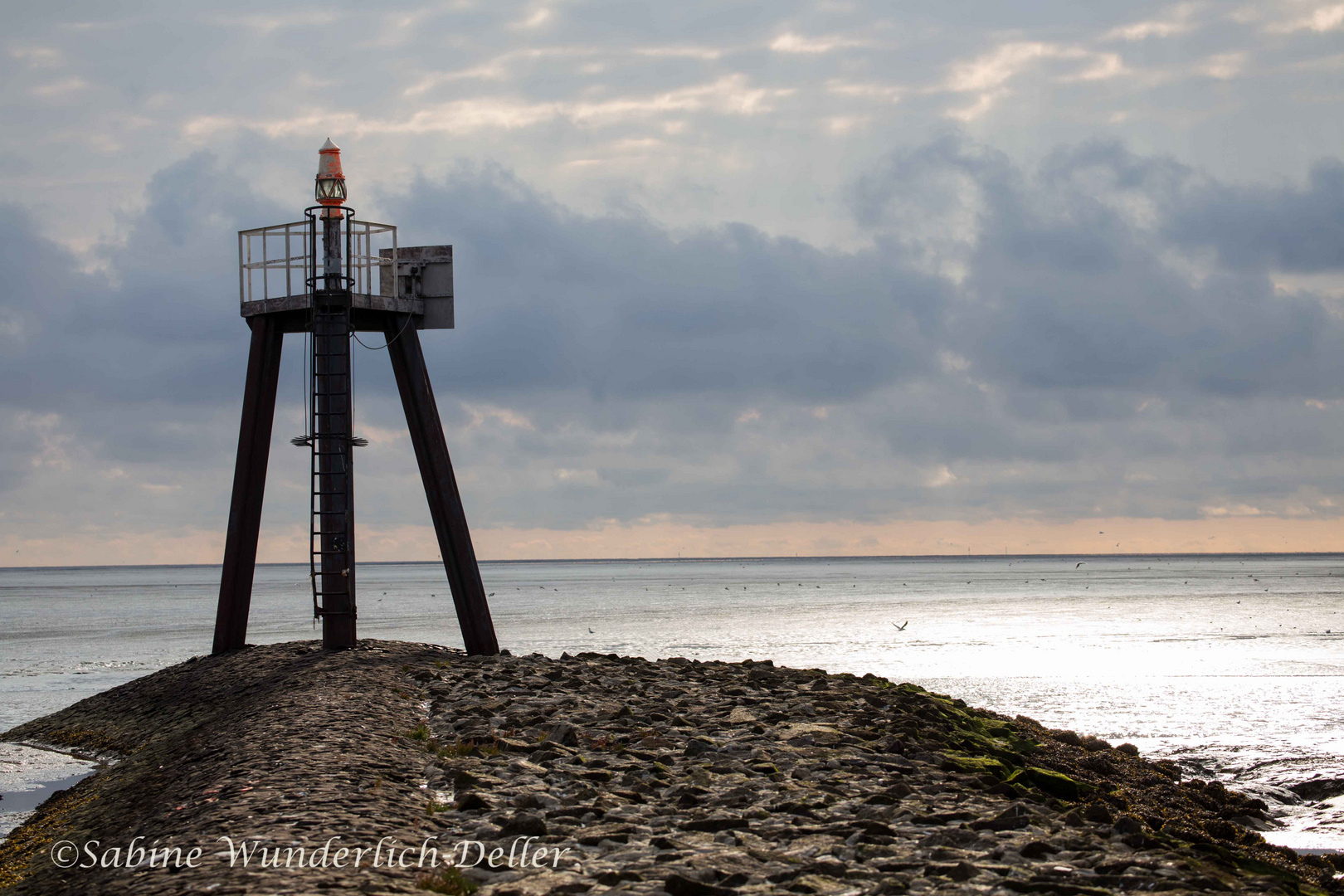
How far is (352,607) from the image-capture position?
73.7 feet

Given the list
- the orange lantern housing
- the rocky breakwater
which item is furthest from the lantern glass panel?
the rocky breakwater

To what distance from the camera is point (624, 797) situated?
38.8ft

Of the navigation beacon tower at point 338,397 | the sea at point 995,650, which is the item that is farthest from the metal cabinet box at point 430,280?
the sea at point 995,650

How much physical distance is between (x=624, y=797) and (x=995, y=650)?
3647 centimetres

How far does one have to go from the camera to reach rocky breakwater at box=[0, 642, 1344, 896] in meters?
9.20

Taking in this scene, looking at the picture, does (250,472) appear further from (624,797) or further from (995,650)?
(995,650)

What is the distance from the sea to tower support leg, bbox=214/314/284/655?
4800 mm

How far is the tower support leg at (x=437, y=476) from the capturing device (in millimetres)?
23156

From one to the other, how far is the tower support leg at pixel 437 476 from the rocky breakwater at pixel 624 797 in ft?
8.00

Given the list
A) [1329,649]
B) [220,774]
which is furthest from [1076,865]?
[1329,649]

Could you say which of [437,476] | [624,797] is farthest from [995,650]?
[624,797]

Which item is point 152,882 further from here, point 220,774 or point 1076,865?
point 1076,865

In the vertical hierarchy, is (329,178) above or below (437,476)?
above

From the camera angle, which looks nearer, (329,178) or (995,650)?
(329,178)
